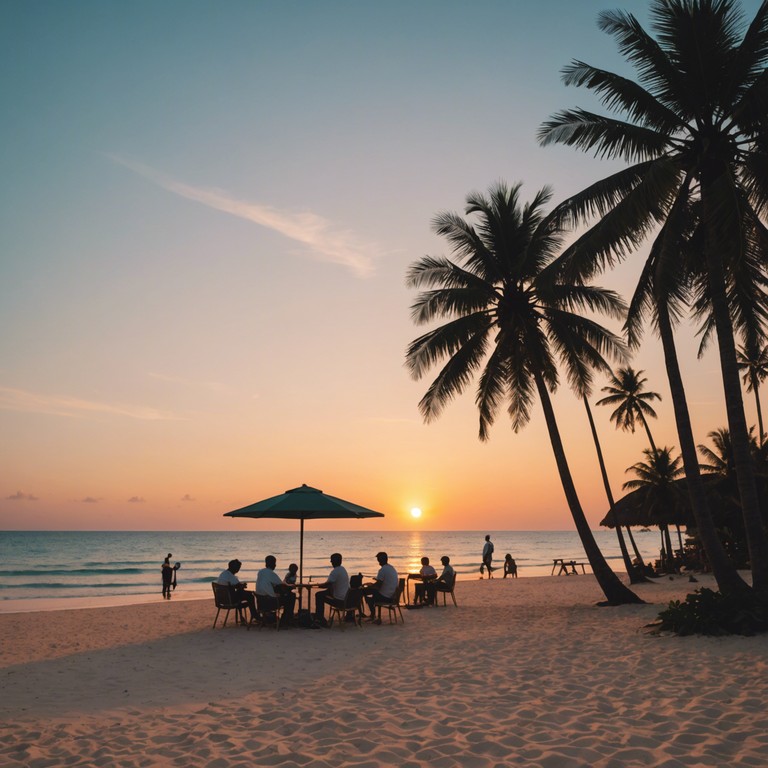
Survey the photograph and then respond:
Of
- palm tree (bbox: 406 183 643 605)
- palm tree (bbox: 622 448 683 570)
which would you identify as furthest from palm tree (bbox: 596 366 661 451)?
palm tree (bbox: 406 183 643 605)

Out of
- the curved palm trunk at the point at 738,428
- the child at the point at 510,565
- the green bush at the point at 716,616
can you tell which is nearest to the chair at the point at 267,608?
the green bush at the point at 716,616

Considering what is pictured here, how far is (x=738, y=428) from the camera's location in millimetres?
9602

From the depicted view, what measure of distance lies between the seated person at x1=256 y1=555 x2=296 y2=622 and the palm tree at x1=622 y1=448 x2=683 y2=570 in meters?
20.6

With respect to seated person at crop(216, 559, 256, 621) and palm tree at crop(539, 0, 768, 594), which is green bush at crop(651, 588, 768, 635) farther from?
seated person at crop(216, 559, 256, 621)

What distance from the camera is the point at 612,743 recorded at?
4.71 meters

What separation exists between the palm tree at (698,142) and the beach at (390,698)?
11.3 ft

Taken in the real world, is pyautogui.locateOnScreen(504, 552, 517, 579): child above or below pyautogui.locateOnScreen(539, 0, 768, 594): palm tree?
below

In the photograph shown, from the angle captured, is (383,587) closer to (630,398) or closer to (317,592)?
(317,592)

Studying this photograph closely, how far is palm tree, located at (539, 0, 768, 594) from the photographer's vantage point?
30.4 ft

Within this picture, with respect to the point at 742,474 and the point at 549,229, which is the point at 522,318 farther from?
the point at 742,474

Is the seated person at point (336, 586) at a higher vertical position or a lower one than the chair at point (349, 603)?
higher

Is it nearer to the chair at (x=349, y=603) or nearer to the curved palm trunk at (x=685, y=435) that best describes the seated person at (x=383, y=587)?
the chair at (x=349, y=603)

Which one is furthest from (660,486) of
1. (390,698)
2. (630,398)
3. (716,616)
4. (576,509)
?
(390,698)

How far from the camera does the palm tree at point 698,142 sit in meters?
9.27
